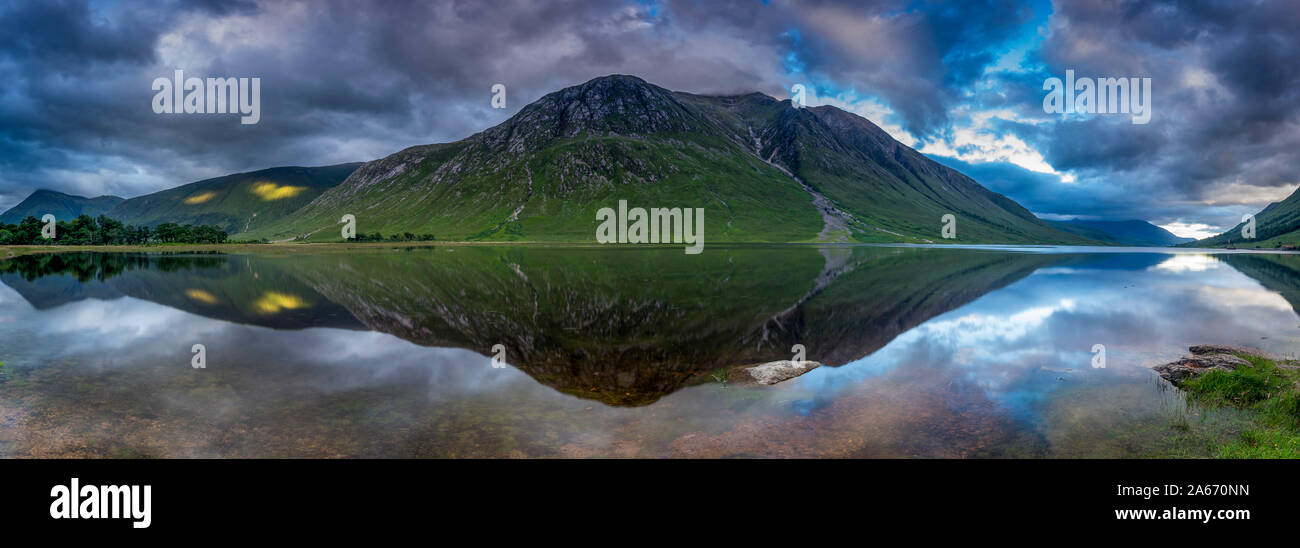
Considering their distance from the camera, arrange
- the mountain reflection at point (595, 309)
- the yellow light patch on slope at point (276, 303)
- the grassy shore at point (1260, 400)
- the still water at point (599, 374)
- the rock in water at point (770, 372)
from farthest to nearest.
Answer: the yellow light patch on slope at point (276, 303), the mountain reflection at point (595, 309), the rock in water at point (770, 372), the still water at point (599, 374), the grassy shore at point (1260, 400)

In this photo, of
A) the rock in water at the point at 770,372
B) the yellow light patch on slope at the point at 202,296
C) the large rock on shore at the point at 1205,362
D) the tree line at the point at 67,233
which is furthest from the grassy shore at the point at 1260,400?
the tree line at the point at 67,233

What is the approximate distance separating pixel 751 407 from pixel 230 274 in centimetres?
7749

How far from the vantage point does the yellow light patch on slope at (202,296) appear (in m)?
41.7

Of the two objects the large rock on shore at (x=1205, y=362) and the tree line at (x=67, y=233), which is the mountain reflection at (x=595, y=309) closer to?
the large rock on shore at (x=1205, y=362)

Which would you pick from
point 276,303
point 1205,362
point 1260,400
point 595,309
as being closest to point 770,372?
point 1260,400

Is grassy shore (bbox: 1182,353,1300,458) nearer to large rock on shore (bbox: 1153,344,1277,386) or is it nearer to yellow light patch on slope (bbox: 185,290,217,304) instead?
large rock on shore (bbox: 1153,344,1277,386)

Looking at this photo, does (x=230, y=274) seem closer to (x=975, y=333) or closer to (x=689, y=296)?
(x=689, y=296)

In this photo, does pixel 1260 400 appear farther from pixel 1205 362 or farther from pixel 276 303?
pixel 276 303

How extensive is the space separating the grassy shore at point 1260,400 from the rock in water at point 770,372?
11809 mm

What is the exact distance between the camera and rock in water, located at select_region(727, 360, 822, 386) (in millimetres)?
19859

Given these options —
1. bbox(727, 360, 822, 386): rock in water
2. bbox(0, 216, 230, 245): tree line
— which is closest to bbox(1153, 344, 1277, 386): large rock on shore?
bbox(727, 360, 822, 386): rock in water
